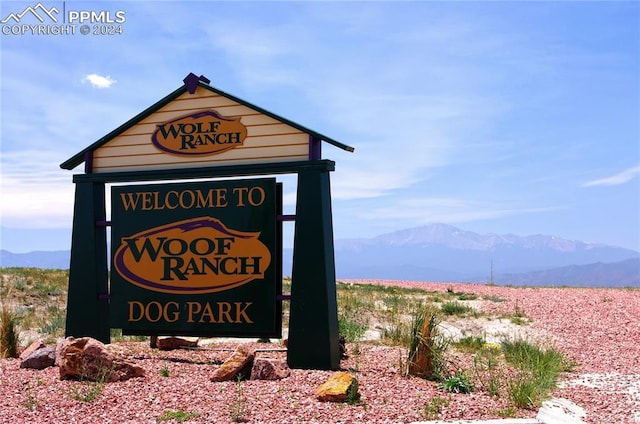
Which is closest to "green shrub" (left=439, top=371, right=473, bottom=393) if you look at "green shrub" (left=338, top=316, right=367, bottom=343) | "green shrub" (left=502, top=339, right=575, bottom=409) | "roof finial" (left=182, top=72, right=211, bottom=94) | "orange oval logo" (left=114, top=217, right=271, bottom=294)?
"green shrub" (left=502, top=339, right=575, bottom=409)

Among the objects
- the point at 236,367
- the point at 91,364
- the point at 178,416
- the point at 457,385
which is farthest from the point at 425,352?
the point at 91,364

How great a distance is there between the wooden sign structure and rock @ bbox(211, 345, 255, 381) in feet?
3.82

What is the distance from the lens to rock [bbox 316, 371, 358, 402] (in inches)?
297

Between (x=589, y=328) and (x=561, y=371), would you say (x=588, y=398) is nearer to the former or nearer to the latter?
(x=561, y=371)

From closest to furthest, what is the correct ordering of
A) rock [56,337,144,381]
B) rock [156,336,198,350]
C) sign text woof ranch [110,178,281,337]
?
1. rock [56,337,144,381]
2. sign text woof ranch [110,178,281,337]
3. rock [156,336,198,350]

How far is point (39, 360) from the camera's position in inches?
389

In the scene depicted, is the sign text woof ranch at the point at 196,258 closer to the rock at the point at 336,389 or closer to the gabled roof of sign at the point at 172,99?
the gabled roof of sign at the point at 172,99

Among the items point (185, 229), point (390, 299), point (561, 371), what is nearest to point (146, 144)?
point (185, 229)

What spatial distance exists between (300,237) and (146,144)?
148 inches

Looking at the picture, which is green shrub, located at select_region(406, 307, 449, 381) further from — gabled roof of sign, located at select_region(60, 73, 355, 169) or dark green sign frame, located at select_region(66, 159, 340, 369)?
gabled roof of sign, located at select_region(60, 73, 355, 169)

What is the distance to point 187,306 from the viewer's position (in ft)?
36.6

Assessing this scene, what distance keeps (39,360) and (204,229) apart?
324cm

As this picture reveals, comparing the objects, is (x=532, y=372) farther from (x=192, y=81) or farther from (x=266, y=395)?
(x=192, y=81)

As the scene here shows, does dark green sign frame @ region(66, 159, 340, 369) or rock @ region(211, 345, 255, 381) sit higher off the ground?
dark green sign frame @ region(66, 159, 340, 369)
